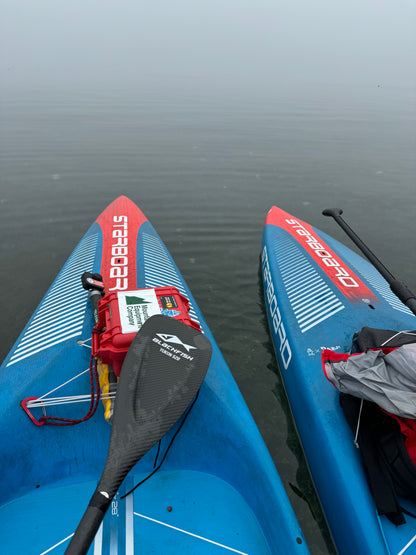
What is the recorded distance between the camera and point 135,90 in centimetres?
1764

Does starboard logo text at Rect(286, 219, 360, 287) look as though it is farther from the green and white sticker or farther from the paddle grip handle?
the paddle grip handle

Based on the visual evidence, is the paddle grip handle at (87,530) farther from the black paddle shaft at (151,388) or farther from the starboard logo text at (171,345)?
the starboard logo text at (171,345)

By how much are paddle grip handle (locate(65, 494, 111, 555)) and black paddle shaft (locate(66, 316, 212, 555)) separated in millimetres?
29

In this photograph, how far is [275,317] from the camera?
3900mm

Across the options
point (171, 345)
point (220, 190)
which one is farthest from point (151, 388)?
point (220, 190)

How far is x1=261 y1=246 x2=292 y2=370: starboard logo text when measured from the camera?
11.2ft

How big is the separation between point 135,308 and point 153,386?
593 mm

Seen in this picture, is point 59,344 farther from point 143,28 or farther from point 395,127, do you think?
point 143,28

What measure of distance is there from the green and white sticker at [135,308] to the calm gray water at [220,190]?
1.38m

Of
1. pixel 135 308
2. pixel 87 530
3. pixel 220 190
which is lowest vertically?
pixel 87 530

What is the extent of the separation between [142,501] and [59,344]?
→ 1.19 meters

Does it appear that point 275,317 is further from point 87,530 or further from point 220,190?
point 220,190

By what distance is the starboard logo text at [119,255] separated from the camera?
3.55 metres

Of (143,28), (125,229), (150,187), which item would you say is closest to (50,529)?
(125,229)
